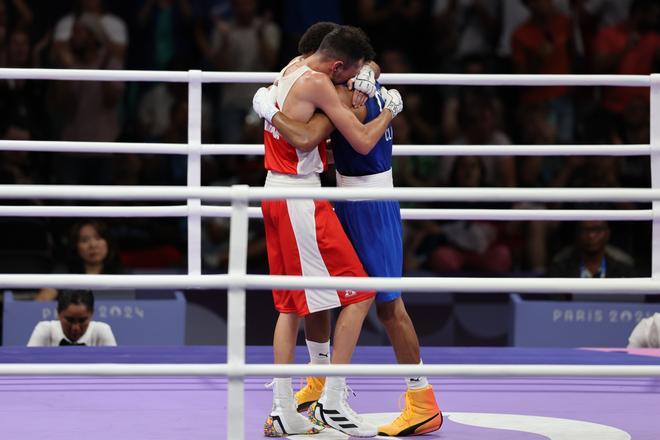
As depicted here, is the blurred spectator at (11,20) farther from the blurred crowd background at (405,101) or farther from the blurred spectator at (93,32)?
the blurred spectator at (93,32)

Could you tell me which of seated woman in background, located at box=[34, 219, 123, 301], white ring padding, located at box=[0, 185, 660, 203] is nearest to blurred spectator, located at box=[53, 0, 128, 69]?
seated woman in background, located at box=[34, 219, 123, 301]

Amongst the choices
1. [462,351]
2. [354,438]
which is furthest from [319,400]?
[462,351]

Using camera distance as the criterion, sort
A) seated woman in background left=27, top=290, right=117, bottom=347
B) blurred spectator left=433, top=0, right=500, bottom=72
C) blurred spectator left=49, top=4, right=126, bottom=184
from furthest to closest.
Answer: blurred spectator left=433, top=0, right=500, bottom=72, blurred spectator left=49, top=4, right=126, bottom=184, seated woman in background left=27, top=290, right=117, bottom=347

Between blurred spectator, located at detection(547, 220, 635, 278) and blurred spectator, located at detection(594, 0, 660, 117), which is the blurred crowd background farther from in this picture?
blurred spectator, located at detection(547, 220, 635, 278)

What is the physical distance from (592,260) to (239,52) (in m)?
3.06

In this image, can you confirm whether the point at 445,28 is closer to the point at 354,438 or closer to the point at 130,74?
the point at 130,74

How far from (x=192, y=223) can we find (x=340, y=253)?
132 centimetres

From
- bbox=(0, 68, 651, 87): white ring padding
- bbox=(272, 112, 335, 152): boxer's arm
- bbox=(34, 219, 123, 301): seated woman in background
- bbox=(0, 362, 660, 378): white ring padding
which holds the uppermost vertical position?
bbox=(0, 68, 651, 87): white ring padding

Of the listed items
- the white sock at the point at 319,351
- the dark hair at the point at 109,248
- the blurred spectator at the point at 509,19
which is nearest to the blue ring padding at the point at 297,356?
the white sock at the point at 319,351

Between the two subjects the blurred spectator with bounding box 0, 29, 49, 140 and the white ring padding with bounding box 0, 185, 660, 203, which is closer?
the white ring padding with bounding box 0, 185, 660, 203

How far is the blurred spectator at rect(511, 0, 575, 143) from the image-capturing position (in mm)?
8570

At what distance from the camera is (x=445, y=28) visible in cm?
874

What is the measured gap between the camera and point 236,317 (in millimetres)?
3359

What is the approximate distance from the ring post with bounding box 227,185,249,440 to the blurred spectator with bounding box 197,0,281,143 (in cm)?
506
